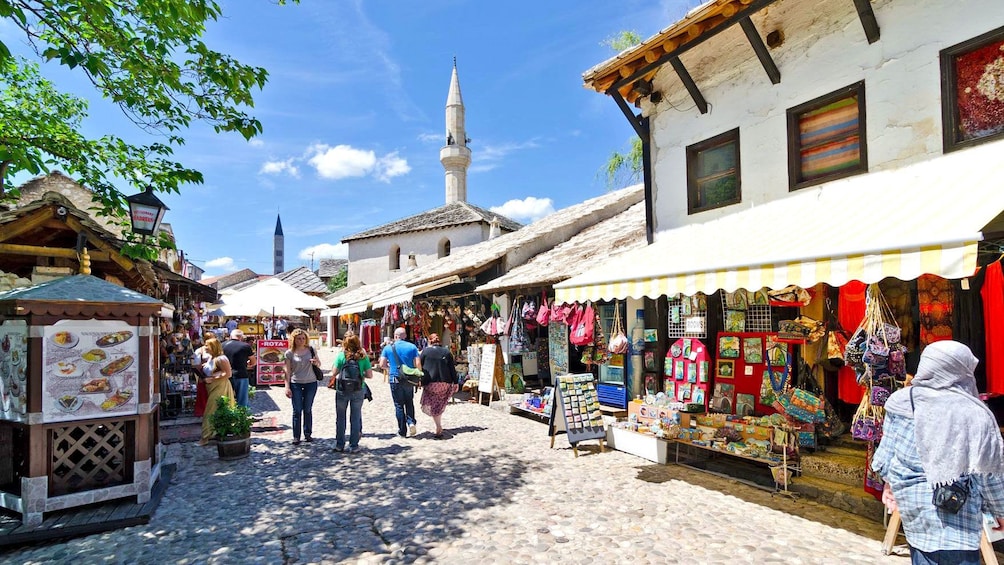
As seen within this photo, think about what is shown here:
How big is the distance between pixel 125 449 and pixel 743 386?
7.49 meters

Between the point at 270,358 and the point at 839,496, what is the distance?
13.5 metres

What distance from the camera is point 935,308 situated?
5.06m

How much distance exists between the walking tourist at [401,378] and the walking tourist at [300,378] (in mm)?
1155

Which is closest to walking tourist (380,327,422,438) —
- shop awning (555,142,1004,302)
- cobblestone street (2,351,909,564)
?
cobblestone street (2,351,909,564)

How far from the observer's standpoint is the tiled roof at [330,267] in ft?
156

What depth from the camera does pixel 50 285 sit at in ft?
16.4

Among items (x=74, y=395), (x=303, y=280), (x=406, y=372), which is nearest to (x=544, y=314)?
(x=406, y=372)

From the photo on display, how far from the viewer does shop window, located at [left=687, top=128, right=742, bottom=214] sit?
23.5ft

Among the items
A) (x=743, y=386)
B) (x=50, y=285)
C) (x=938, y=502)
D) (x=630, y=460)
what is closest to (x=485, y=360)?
(x=630, y=460)

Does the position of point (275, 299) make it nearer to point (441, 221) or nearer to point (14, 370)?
point (14, 370)

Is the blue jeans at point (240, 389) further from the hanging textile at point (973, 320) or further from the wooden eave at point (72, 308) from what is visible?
the hanging textile at point (973, 320)

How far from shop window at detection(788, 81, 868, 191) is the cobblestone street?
3.77 metres

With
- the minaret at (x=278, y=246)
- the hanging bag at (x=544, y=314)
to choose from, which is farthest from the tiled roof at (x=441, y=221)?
the minaret at (x=278, y=246)

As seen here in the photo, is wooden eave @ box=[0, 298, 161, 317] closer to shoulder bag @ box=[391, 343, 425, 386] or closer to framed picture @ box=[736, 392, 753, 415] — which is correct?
shoulder bag @ box=[391, 343, 425, 386]
